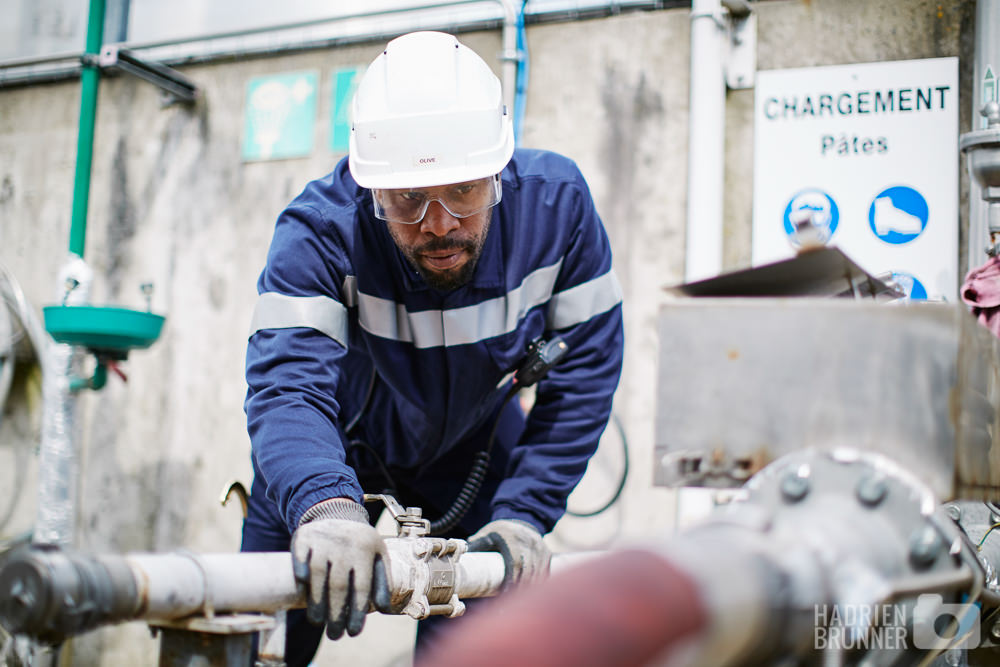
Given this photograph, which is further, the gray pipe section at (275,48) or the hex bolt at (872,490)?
the gray pipe section at (275,48)

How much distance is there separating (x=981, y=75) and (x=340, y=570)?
2.39 metres

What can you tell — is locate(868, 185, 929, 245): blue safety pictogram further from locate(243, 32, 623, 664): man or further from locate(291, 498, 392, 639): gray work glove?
locate(291, 498, 392, 639): gray work glove

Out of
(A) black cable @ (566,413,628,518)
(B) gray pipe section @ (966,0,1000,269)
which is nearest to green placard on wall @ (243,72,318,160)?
(A) black cable @ (566,413,628,518)

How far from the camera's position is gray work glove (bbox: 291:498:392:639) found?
110 centimetres

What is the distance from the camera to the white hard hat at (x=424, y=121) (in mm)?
1532

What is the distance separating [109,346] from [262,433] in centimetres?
184

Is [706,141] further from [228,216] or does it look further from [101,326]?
[101,326]

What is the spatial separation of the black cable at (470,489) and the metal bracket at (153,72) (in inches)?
90.5

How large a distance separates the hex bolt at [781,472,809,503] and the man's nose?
2.89 ft

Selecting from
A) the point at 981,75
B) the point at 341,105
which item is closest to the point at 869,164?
the point at 981,75

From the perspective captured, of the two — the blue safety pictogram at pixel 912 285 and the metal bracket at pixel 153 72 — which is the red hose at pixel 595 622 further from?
the metal bracket at pixel 153 72

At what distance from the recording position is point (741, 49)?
9.61 feet

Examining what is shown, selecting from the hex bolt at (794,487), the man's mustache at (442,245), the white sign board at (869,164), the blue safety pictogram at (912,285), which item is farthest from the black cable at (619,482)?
the hex bolt at (794,487)

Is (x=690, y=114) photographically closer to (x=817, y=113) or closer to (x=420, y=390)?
(x=817, y=113)
